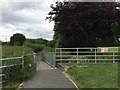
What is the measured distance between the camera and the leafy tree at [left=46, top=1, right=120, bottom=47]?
37844 mm

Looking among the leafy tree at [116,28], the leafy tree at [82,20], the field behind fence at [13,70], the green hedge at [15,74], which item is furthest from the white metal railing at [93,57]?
the green hedge at [15,74]

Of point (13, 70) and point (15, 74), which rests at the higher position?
point (13, 70)

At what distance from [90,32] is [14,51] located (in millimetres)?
19317

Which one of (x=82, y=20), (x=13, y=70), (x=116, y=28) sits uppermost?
(x=82, y=20)

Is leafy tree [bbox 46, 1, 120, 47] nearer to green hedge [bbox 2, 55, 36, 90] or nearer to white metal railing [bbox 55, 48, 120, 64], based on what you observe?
white metal railing [bbox 55, 48, 120, 64]

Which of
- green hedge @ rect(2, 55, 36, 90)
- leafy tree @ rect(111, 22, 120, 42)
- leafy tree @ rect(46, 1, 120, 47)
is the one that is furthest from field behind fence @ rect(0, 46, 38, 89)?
leafy tree @ rect(111, 22, 120, 42)

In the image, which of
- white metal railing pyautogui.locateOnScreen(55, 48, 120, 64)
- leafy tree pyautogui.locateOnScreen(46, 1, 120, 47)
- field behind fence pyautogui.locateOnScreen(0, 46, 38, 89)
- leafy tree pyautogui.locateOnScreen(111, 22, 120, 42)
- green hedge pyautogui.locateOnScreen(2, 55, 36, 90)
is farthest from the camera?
leafy tree pyautogui.locateOnScreen(111, 22, 120, 42)

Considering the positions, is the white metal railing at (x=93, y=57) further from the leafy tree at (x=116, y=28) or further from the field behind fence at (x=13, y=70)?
the field behind fence at (x=13, y=70)

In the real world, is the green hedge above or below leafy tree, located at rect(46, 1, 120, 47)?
below

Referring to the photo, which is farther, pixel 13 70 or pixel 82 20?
pixel 82 20

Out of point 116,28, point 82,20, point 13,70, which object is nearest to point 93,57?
point 82,20

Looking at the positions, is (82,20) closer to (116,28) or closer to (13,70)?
(116,28)

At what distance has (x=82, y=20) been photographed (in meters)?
38.2

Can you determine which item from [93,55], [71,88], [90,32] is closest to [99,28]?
[90,32]
